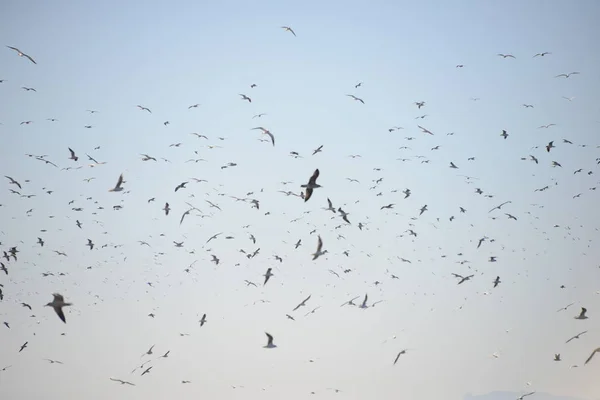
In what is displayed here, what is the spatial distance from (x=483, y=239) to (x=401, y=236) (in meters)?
5.15

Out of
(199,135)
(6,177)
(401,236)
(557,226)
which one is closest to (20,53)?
(199,135)

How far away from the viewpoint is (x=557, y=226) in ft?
132

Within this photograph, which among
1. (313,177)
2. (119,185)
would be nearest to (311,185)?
(313,177)

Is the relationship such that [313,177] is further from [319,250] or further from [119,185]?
[119,185]

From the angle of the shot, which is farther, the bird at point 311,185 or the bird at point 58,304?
the bird at point 311,185

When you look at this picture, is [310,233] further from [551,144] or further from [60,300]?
[60,300]

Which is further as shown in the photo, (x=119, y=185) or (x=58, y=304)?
(x=119, y=185)

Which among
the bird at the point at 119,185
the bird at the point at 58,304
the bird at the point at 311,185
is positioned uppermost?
the bird at the point at 311,185

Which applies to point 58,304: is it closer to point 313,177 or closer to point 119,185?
point 119,185

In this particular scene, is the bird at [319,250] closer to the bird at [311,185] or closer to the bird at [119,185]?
the bird at [311,185]

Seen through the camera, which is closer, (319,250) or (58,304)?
(58,304)

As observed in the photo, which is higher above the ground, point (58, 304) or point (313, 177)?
point (313, 177)

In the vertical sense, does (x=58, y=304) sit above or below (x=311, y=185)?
below

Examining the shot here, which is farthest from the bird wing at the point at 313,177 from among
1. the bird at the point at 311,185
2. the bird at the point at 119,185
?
the bird at the point at 119,185
